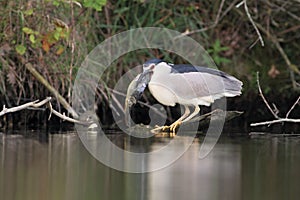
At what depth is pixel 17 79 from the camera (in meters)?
6.70

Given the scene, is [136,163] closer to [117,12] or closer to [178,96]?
[178,96]

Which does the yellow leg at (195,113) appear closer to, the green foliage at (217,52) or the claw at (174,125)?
the claw at (174,125)

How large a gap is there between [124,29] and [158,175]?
317cm

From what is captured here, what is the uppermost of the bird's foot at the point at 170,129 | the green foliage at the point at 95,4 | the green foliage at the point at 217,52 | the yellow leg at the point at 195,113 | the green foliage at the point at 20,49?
the green foliage at the point at 95,4

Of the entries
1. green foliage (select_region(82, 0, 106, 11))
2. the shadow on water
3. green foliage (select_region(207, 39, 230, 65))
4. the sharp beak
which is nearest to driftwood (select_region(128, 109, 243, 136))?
the sharp beak

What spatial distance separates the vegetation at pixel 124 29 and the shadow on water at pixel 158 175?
983mm

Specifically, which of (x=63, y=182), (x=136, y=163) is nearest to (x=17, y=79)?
(x=136, y=163)

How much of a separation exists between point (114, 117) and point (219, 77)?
1.19m

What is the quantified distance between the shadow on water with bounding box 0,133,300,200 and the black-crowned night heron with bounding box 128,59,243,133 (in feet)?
1.52

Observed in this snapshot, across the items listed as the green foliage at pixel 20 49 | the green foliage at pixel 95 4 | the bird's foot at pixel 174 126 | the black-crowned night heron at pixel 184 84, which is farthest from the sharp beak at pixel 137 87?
the green foliage at pixel 20 49

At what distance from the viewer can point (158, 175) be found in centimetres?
463

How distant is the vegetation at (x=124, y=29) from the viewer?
6.48m

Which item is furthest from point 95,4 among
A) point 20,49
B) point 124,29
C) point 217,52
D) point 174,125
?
point 217,52

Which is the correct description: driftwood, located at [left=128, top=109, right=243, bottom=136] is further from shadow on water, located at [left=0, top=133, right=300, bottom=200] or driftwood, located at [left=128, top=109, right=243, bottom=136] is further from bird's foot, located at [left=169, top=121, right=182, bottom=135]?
shadow on water, located at [left=0, top=133, right=300, bottom=200]
